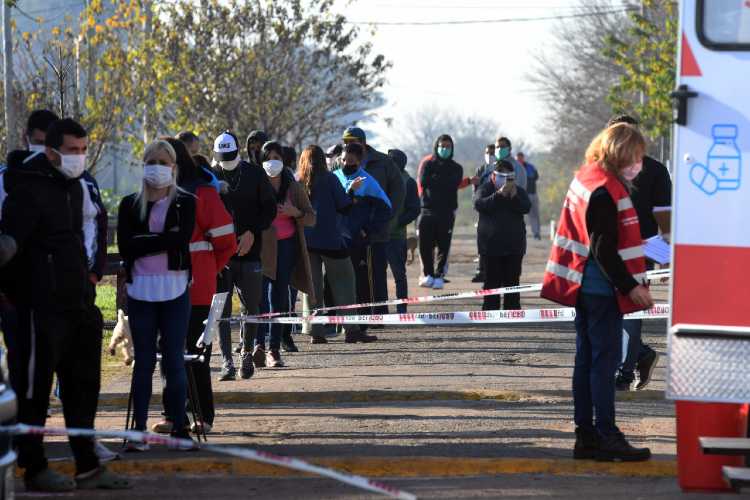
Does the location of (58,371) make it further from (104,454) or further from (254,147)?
(254,147)

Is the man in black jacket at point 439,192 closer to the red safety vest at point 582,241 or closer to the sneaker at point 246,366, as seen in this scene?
the sneaker at point 246,366

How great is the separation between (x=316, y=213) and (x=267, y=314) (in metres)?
1.90

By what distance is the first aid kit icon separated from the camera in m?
6.93

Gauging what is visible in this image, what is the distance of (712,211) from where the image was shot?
22.8ft

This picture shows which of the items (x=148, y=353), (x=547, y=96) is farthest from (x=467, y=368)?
(x=547, y=96)

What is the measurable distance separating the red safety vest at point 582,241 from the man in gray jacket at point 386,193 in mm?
7419

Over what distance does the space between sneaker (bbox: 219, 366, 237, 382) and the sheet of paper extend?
3609 millimetres

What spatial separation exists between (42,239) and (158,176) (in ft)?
3.90

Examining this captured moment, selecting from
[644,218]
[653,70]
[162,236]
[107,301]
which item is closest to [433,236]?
[107,301]

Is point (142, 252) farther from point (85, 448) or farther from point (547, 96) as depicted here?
point (547, 96)

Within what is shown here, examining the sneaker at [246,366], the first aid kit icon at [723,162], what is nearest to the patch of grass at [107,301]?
the sneaker at [246,366]

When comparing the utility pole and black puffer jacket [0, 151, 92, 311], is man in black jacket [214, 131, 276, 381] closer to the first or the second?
black puffer jacket [0, 151, 92, 311]

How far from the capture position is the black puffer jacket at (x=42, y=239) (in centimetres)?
789

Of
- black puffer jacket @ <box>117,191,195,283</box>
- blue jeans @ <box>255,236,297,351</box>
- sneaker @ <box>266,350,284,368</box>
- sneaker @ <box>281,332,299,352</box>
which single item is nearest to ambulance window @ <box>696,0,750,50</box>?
black puffer jacket @ <box>117,191,195,283</box>
